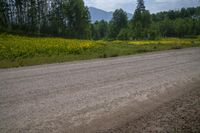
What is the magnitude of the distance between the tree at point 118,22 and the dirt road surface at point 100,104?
8837cm

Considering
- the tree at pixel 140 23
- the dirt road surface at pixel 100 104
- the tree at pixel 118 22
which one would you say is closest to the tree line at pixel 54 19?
the tree at pixel 140 23

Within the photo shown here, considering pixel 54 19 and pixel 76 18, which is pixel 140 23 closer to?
pixel 76 18

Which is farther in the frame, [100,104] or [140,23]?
[140,23]

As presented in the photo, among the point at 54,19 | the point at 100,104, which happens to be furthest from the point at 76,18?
the point at 100,104

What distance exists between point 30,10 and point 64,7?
402 inches

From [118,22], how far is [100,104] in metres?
95.7

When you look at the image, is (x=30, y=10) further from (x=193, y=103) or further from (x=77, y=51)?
(x=193, y=103)

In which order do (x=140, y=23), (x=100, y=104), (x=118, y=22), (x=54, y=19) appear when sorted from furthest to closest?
(x=118, y=22)
(x=140, y=23)
(x=54, y=19)
(x=100, y=104)

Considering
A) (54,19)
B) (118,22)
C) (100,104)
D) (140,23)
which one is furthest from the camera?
(118,22)

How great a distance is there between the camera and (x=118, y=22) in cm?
10131

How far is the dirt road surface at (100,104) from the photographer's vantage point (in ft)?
20.4

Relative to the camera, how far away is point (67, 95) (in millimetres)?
8789

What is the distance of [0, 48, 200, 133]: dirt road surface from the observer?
6227 mm

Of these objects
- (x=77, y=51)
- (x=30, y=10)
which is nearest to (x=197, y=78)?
(x=77, y=51)
